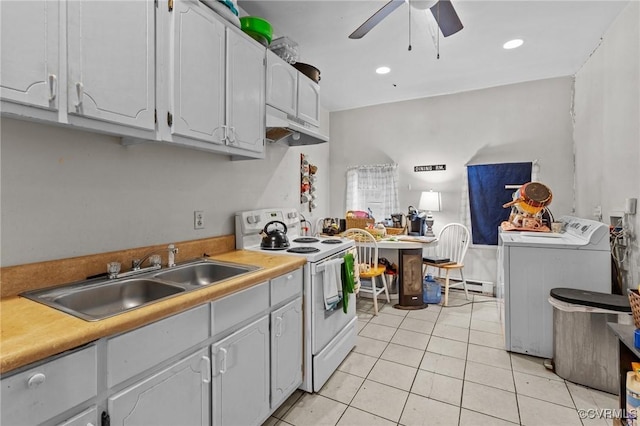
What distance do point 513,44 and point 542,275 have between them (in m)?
2.13

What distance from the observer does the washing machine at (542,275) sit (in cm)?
221

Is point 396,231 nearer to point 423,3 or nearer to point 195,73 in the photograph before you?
point 423,3

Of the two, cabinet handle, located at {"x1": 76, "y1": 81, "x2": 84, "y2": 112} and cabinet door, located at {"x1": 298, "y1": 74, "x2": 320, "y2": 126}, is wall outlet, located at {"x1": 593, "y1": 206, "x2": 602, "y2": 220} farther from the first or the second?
cabinet handle, located at {"x1": 76, "y1": 81, "x2": 84, "y2": 112}

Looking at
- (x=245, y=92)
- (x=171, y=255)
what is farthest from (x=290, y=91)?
(x=171, y=255)

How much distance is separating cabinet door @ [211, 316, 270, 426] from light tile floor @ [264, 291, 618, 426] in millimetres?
316

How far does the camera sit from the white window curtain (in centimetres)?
448

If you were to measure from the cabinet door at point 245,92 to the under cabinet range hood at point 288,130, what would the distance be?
101 mm

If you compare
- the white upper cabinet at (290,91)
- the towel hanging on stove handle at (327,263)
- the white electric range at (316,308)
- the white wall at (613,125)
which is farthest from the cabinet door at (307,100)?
the white wall at (613,125)

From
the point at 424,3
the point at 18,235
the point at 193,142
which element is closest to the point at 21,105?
the point at 18,235

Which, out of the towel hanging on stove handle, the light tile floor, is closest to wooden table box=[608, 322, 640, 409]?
Result: the light tile floor

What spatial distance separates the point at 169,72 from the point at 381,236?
9.57ft

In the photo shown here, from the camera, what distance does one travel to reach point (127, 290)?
146cm

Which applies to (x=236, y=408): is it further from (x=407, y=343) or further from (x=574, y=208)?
(x=574, y=208)

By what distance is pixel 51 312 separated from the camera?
40.0 inches
